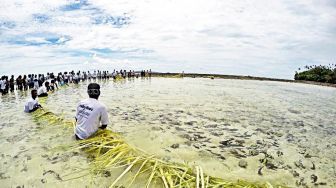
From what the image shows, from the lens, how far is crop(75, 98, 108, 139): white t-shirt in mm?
6148

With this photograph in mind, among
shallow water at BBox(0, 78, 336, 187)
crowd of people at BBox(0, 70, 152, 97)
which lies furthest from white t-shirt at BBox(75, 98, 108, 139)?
crowd of people at BBox(0, 70, 152, 97)

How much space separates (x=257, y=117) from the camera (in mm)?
12375

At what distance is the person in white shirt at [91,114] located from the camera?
20.1 ft

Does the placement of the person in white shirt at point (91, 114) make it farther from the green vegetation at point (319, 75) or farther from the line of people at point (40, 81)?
the green vegetation at point (319, 75)

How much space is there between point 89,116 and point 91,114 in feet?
0.22

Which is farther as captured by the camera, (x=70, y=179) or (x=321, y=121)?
(x=321, y=121)

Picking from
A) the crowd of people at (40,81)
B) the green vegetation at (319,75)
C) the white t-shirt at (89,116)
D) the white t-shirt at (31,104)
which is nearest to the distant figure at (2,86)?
the crowd of people at (40,81)

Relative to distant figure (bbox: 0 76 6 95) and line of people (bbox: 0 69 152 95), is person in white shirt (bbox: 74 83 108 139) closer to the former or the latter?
line of people (bbox: 0 69 152 95)

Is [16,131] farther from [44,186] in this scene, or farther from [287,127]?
[287,127]

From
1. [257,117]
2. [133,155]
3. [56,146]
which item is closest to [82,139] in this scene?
[56,146]

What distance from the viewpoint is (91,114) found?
243 inches

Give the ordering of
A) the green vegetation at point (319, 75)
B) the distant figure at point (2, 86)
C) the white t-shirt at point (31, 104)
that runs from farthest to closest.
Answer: the green vegetation at point (319, 75) → the distant figure at point (2, 86) → the white t-shirt at point (31, 104)

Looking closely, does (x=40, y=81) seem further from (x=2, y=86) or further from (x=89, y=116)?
(x=89, y=116)

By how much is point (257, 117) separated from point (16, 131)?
8961 mm
